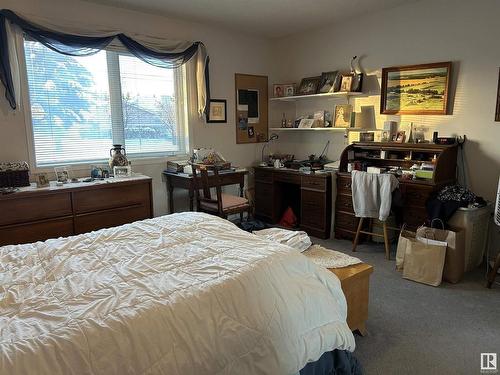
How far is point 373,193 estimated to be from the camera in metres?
3.36

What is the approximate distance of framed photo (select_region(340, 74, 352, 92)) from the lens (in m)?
4.03

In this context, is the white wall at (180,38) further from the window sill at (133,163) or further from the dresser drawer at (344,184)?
the dresser drawer at (344,184)

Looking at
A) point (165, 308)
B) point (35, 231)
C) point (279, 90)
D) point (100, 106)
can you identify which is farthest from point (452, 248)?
point (100, 106)

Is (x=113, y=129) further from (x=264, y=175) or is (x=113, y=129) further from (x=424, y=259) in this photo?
(x=424, y=259)

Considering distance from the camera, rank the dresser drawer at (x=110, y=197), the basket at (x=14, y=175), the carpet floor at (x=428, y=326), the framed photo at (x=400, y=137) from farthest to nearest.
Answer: the framed photo at (x=400, y=137) < the dresser drawer at (x=110, y=197) < the basket at (x=14, y=175) < the carpet floor at (x=428, y=326)

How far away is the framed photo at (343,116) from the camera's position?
416 centimetres

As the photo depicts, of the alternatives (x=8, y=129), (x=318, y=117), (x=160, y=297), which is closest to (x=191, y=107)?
(x=318, y=117)

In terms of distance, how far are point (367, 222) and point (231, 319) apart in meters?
2.84

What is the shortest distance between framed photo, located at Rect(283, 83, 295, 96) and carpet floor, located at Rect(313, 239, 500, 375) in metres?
2.61

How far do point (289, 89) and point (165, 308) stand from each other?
3982 millimetres

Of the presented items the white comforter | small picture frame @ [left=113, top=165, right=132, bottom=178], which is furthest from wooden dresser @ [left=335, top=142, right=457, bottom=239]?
small picture frame @ [left=113, top=165, right=132, bottom=178]

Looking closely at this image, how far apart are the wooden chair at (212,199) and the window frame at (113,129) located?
22.1 inches

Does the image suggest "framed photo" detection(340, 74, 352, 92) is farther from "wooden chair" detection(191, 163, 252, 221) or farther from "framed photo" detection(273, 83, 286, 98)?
"wooden chair" detection(191, 163, 252, 221)

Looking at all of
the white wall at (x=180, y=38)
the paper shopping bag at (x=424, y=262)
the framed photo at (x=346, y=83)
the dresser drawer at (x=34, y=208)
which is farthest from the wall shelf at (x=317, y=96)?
the dresser drawer at (x=34, y=208)
